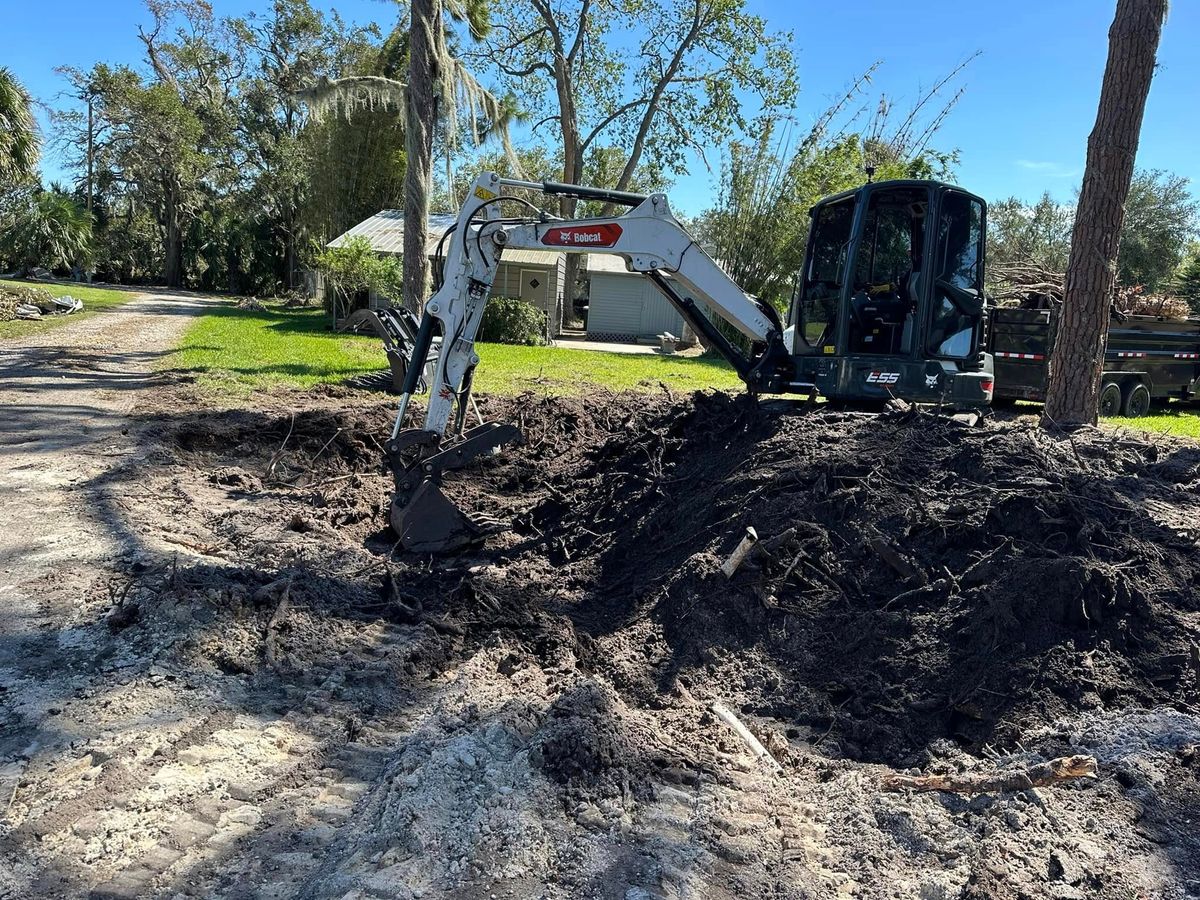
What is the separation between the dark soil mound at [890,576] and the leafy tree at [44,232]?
39.1m

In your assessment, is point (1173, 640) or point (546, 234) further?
point (546, 234)

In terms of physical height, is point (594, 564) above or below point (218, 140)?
below

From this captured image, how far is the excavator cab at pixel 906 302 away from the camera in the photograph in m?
7.40

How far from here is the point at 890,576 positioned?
4.73 m

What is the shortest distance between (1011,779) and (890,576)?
1597 mm

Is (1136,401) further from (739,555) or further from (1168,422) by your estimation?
(739,555)

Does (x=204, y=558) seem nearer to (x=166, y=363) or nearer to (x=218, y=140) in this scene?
(x=166, y=363)

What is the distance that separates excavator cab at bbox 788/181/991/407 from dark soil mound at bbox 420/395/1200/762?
105 cm

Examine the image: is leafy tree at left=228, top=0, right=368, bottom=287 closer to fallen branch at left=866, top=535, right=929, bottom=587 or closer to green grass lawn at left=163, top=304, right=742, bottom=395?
green grass lawn at left=163, top=304, right=742, bottom=395

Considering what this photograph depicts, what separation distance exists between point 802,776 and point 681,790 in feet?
1.99

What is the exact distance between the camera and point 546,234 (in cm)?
634

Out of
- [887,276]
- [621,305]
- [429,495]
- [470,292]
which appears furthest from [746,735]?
[621,305]

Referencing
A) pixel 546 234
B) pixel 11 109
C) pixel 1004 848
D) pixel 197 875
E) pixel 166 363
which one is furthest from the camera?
pixel 11 109

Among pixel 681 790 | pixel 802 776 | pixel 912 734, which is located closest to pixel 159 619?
pixel 681 790
